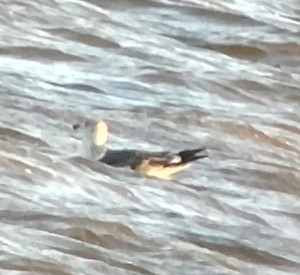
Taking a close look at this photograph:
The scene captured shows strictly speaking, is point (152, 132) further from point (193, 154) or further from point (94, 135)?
point (94, 135)

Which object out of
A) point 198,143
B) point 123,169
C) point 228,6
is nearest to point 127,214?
point 123,169

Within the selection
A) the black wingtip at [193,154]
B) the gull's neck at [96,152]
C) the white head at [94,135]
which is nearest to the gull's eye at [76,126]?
the white head at [94,135]

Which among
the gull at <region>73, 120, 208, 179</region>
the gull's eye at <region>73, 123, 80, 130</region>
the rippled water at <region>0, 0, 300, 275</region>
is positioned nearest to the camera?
the rippled water at <region>0, 0, 300, 275</region>

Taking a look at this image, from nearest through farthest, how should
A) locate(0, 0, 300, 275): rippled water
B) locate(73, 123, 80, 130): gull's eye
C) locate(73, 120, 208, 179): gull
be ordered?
locate(0, 0, 300, 275): rippled water, locate(73, 120, 208, 179): gull, locate(73, 123, 80, 130): gull's eye

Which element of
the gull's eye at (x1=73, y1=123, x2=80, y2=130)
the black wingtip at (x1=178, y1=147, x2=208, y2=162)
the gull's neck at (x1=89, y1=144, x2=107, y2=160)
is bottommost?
the gull's neck at (x1=89, y1=144, x2=107, y2=160)

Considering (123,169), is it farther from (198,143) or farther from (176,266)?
(176,266)

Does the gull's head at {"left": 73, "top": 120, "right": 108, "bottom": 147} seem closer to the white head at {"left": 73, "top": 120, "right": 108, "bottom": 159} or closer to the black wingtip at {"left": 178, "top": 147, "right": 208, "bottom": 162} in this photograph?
the white head at {"left": 73, "top": 120, "right": 108, "bottom": 159}

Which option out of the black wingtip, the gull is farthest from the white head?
the black wingtip
